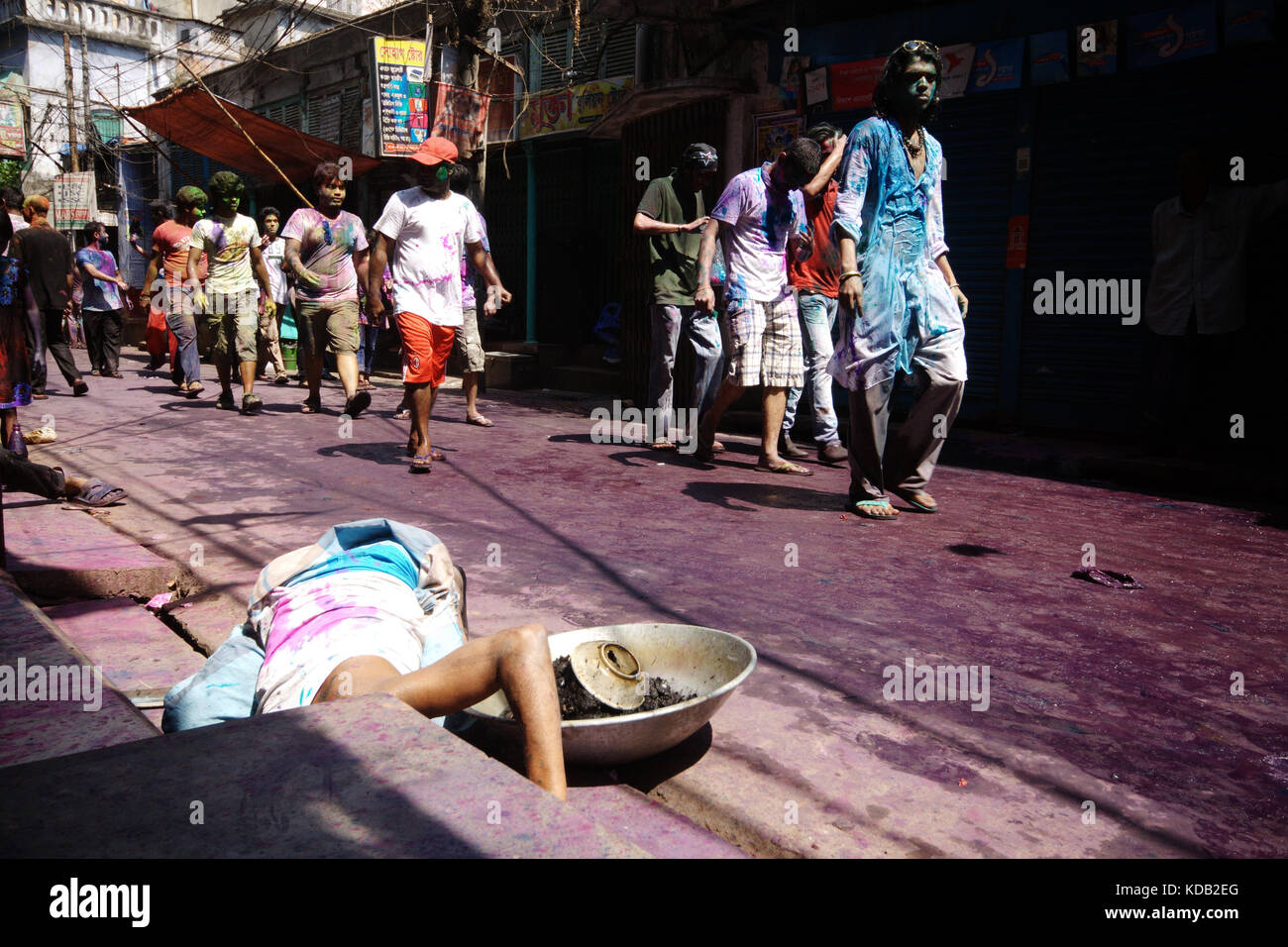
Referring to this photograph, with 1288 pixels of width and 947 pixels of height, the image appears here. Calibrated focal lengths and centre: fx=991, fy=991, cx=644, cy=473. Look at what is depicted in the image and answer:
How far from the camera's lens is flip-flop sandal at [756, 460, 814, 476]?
6918 millimetres

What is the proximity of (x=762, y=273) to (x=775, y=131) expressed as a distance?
4.51 m

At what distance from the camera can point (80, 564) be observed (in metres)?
4.29

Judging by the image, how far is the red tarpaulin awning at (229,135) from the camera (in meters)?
15.5

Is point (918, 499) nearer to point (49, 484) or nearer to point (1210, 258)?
point (1210, 258)

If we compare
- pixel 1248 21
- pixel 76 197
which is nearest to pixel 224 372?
pixel 1248 21

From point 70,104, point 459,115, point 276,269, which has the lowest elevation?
point 276,269

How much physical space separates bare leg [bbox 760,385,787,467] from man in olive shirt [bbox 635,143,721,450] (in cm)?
64

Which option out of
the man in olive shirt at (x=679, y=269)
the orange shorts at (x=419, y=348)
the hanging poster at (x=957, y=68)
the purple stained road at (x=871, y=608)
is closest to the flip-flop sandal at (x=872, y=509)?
the purple stained road at (x=871, y=608)

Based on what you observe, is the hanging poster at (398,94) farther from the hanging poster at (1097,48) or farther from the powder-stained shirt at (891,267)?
the powder-stained shirt at (891,267)

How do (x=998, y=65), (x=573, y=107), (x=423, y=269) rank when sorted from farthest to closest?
(x=573, y=107) → (x=998, y=65) → (x=423, y=269)

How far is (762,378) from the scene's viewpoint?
21.7ft

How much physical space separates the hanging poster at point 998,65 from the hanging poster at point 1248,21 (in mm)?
1635

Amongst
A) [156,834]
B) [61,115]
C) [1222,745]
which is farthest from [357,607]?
[61,115]

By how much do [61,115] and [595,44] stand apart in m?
31.9
